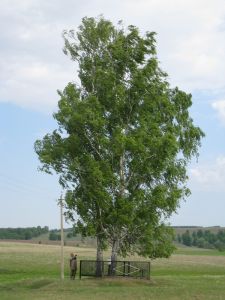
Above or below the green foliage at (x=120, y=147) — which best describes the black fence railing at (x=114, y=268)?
below

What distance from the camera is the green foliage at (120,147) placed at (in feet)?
115

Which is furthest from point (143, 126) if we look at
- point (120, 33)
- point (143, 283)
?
point (143, 283)

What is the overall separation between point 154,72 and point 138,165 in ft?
20.4

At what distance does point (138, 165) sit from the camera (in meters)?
35.4

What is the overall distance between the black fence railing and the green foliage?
1237 mm

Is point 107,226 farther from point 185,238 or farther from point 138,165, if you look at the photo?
point 185,238

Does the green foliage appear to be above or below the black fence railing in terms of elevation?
above

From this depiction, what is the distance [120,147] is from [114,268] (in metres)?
7.56

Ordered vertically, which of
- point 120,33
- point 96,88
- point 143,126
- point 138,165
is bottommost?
point 138,165

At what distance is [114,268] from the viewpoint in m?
35.7

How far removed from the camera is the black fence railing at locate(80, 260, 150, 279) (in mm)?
35688

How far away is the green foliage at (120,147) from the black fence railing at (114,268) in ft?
4.06

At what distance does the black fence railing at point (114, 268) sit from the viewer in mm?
35688

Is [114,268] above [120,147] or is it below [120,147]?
below
